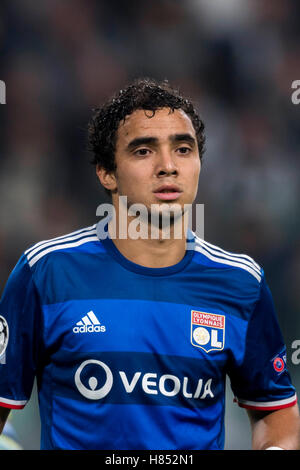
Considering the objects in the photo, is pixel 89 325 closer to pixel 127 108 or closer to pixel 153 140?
pixel 153 140

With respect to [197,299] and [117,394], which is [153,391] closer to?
[117,394]

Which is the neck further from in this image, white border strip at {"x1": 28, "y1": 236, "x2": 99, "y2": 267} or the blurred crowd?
the blurred crowd

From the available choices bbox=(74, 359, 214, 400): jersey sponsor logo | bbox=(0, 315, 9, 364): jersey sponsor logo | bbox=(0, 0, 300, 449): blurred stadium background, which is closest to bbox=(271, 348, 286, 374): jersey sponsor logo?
bbox=(74, 359, 214, 400): jersey sponsor logo

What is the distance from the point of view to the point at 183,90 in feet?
13.3

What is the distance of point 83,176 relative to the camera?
150 inches

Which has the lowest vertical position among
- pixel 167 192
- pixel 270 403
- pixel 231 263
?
pixel 270 403

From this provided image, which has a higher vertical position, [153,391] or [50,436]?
[153,391]

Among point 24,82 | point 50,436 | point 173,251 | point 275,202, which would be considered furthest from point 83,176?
point 50,436

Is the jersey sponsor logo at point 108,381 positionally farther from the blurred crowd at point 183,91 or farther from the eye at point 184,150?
the blurred crowd at point 183,91

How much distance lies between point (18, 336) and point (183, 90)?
101 inches

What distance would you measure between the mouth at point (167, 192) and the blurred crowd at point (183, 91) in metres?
1.87

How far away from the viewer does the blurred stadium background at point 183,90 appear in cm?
377

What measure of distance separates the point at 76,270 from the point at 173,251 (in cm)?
32

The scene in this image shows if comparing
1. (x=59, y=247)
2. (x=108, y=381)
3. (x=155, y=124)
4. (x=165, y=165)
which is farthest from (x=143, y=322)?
(x=155, y=124)
